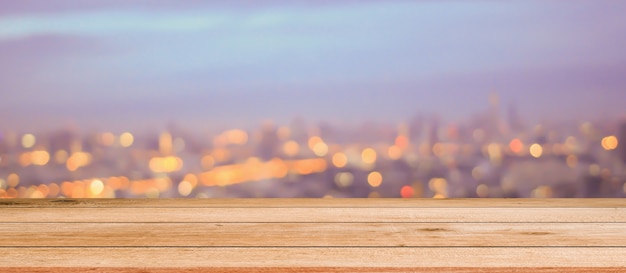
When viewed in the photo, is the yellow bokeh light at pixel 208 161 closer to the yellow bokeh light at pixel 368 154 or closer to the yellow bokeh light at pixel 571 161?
the yellow bokeh light at pixel 368 154

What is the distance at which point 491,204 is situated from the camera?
78.7 inches

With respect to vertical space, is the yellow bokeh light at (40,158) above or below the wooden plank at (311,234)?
above

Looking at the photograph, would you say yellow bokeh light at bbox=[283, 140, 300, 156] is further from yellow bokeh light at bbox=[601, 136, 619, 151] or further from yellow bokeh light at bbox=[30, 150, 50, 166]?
yellow bokeh light at bbox=[601, 136, 619, 151]

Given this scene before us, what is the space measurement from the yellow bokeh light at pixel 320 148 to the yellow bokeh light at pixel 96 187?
76 cm

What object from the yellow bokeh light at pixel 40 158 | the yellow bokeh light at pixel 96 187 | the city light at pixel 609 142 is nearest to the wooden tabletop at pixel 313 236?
the yellow bokeh light at pixel 96 187

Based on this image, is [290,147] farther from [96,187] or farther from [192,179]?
[96,187]

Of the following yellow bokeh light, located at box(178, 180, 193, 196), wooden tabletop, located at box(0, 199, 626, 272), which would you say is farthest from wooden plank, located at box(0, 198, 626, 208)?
yellow bokeh light, located at box(178, 180, 193, 196)

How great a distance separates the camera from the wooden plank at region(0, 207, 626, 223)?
1657 millimetres

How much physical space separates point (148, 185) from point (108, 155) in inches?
9.5

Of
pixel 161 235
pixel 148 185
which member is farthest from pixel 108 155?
pixel 161 235

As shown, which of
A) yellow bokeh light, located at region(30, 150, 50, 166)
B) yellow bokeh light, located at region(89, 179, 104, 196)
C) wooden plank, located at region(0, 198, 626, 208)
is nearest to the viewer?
wooden plank, located at region(0, 198, 626, 208)

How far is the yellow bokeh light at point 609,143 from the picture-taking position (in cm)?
254

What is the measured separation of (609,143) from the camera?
2.55m

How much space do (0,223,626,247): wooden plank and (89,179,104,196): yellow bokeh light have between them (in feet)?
2.49
